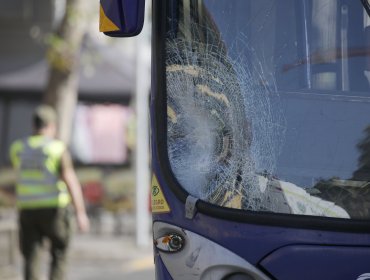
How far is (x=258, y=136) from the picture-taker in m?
3.75

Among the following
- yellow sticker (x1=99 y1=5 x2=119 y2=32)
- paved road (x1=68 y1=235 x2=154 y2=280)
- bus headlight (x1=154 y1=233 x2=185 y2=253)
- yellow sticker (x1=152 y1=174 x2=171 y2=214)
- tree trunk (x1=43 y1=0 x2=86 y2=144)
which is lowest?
paved road (x1=68 y1=235 x2=154 y2=280)

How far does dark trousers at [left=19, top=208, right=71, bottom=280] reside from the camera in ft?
21.5

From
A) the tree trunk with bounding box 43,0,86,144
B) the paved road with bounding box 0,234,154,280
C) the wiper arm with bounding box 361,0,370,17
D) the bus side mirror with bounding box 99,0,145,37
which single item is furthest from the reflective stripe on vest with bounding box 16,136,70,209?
the tree trunk with bounding box 43,0,86,144

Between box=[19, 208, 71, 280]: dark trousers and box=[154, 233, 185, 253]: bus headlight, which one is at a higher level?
box=[154, 233, 185, 253]: bus headlight

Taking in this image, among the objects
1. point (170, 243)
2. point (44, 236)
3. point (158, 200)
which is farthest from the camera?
point (44, 236)

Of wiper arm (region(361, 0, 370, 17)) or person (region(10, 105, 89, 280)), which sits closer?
wiper arm (region(361, 0, 370, 17))

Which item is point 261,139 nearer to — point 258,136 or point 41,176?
point 258,136

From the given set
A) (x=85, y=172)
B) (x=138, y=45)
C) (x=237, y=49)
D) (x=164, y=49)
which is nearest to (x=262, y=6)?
(x=237, y=49)

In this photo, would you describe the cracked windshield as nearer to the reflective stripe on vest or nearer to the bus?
the bus

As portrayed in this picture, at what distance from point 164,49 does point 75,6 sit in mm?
7325

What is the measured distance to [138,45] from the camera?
39.5 ft

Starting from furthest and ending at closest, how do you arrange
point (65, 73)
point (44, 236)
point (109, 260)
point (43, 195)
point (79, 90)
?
1. point (79, 90)
2. point (65, 73)
3. point (109, 260)
4. point (44, 236)
5. point (43, 195)

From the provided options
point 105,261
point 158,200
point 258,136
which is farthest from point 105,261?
point 258,136

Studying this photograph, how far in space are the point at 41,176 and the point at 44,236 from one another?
53 cm
